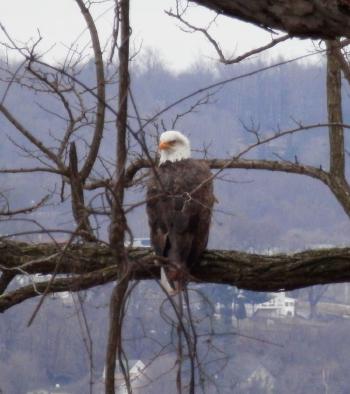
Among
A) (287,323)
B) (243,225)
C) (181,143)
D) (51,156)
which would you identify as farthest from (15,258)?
(243,225)

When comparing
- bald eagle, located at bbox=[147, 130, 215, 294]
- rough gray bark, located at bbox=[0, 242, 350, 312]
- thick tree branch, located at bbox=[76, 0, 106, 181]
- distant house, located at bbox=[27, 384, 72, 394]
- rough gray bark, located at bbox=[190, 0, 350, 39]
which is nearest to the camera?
rough gray bark, located at bbox=[190, 0, 350, 39]

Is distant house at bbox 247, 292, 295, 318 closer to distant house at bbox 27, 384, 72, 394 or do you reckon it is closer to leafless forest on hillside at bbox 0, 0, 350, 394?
leafless forest on hillside at bbox 0, 0, 350, 394

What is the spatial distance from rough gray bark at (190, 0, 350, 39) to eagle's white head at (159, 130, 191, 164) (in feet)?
10.8

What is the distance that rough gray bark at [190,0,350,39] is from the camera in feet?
8.17

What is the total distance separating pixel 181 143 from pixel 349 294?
9.15m

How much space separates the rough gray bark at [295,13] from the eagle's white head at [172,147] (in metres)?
3.30

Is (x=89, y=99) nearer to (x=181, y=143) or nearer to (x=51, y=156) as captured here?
(x=181, y=143)

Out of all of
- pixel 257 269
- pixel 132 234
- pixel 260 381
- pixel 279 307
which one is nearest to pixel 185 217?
pixel 257 269

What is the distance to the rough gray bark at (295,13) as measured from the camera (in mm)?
2490

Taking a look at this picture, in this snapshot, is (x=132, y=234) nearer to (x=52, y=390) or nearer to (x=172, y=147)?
(x=172, y=147)

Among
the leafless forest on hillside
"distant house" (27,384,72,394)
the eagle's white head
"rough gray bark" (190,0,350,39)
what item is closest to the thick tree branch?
the leafless forest on hillside

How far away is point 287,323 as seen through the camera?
1186cm

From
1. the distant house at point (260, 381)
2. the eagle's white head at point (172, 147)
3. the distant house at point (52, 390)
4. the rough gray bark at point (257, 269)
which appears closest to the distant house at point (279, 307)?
the distant house at point (260, 381)

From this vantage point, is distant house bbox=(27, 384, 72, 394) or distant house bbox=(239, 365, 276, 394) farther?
distant house bbox=(239, 365, 276, 394)
